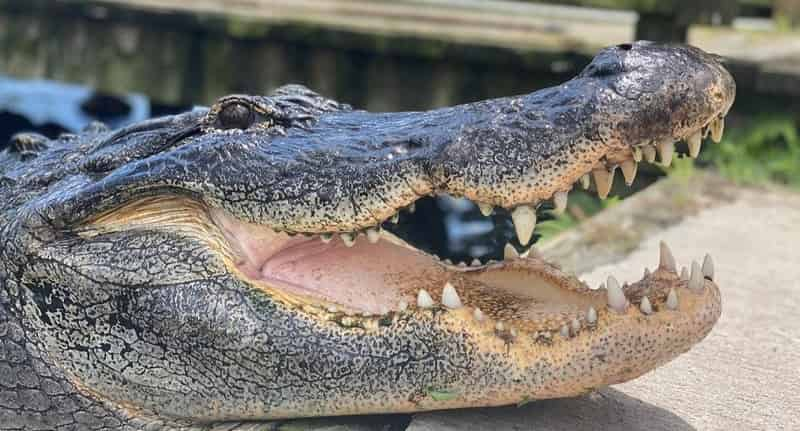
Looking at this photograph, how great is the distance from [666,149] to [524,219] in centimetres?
37

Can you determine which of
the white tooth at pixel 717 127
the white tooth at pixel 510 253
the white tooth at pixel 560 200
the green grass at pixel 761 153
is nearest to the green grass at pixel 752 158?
the green grass at pixel 761 153

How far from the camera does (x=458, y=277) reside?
284 cm

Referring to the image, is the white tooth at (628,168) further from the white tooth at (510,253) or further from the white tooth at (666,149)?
the white tooth at (510,253)

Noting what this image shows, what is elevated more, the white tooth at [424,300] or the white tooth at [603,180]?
the white tooth at [603,180]

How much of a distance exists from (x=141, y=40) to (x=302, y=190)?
252 inches

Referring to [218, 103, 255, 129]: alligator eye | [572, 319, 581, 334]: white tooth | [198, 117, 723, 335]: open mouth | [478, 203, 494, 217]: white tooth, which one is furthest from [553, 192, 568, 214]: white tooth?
[218, 103, 255, 129]: alligator eye

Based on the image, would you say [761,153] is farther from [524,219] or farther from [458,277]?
[524,219]

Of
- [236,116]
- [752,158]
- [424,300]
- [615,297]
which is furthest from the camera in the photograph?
[752,158]

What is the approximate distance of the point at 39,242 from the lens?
9.04 ft

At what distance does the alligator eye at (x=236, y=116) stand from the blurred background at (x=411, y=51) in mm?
3094

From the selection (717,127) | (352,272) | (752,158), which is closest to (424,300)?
(352,272)

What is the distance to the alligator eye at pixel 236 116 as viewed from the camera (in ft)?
8.96

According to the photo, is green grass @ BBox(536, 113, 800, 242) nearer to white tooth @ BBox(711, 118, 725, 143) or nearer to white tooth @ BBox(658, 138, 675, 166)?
white tooth @ BBox(711, 118, 725, 143)

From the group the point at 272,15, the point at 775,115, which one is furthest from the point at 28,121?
the point at 775,115
